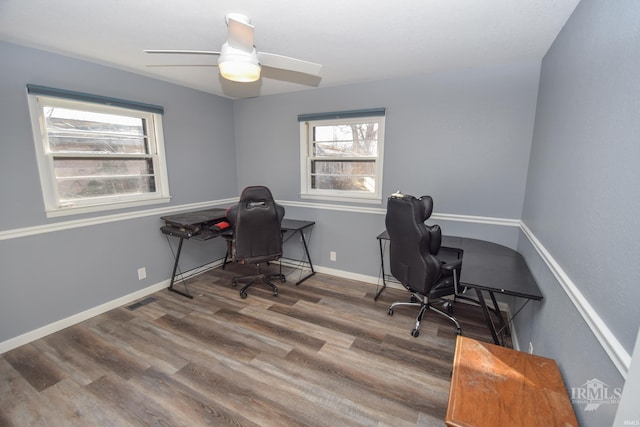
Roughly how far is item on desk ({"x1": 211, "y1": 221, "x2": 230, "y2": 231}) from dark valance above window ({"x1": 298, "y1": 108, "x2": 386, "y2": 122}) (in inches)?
63.0

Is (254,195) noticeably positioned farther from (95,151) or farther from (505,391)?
(505,391)

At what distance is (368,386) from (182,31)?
108 inches

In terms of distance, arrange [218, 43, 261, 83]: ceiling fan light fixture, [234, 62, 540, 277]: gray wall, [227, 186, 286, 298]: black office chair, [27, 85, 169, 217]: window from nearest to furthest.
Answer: [218, 43, 261, 83]: ceiling fan light fixture, [27, 85, 169, 217]: window, [234, 62, 540, 277]: gray wall, [227, 186, 286, 298]: black office chair

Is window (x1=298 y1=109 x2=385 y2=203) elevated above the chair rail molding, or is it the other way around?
window (x1=298 y1=109 x2=385 y2=203)

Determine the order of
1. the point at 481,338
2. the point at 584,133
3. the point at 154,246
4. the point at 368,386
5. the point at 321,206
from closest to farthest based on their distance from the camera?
the point at 584,133 < the point at 368,386 < the point at 481,338 < the point at 154,246 < the point at 321,206

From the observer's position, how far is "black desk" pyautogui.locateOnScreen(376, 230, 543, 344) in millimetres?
1680

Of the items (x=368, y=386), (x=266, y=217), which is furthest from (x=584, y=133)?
(x=266, y=217)

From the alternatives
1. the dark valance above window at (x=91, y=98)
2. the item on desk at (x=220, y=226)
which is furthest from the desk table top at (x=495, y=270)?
the dark valance above window at (x=91, y=98)

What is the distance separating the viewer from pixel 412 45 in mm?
2104

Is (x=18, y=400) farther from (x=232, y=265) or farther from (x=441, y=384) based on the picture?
(x=441, y=384)

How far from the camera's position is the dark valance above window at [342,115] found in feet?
9.95

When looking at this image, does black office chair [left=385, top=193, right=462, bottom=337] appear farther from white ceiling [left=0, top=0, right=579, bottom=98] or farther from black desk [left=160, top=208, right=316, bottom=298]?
black desk [left=160, top=208, right=316, bottom=298]

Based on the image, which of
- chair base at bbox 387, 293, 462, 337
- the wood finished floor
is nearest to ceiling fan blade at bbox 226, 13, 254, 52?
the wood finished floor

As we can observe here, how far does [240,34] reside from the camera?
158 centimetres
